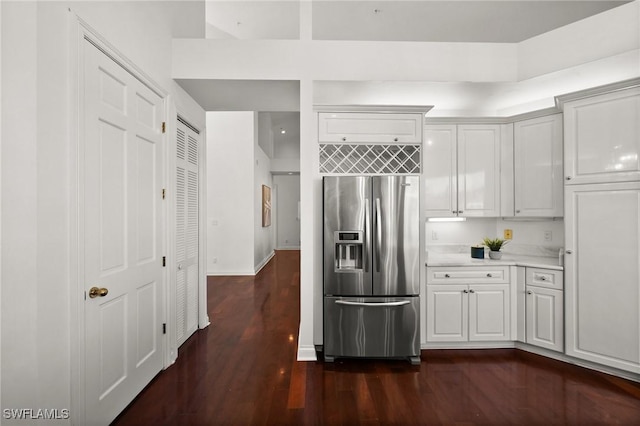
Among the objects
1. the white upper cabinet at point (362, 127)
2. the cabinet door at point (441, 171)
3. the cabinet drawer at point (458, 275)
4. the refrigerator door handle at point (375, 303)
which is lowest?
Result: the refrigerator door handle at point (375, 303)

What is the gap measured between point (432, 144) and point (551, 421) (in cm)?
250

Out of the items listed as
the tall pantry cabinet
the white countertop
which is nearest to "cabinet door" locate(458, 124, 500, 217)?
the white countertop

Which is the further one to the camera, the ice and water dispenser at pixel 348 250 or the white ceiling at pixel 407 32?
the white ceiling at pixel 407 32

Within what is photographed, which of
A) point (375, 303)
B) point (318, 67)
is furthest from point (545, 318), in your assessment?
point (318, 67)

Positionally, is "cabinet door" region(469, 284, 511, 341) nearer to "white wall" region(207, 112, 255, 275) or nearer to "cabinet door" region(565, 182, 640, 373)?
"cabinet door" region(565, 182, 640, 373)

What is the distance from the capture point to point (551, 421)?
6.64ft

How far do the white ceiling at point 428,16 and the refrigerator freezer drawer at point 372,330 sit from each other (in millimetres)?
3682

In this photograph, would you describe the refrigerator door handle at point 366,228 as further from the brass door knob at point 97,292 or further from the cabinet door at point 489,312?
the brass door knob at point 97,292

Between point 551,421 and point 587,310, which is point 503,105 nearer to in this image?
point 587,310

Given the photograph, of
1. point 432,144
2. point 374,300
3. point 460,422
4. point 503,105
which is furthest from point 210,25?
point 460,422

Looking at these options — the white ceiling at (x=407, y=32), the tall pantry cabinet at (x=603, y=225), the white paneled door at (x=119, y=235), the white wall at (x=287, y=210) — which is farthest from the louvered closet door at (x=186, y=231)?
the white wall at (x=287, y=210)

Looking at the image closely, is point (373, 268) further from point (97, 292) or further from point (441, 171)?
point (97, 292)

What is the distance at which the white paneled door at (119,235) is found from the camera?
1799 mm

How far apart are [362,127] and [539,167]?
72.8 inches
